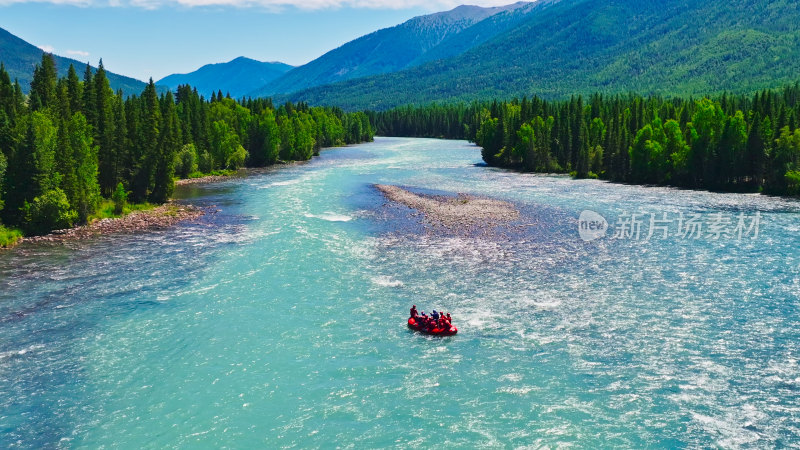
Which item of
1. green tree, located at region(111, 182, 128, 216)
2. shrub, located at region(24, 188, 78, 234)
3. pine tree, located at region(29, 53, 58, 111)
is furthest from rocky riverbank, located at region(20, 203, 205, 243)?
pine tree, located at region(29, 53, 58, 111)

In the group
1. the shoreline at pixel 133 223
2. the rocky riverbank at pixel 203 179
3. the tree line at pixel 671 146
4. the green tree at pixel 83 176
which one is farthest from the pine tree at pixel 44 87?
the tree line at pixel 671 146

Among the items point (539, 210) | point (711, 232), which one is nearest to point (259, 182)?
point (539, 210)

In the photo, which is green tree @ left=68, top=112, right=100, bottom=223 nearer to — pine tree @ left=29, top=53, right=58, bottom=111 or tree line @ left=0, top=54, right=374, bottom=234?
tree line @ left=0, top=54, right=374, bottom=234

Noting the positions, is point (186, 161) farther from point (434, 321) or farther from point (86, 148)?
point (434, 321)

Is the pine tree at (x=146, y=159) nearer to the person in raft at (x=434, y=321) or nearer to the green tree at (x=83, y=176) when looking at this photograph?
the green tree at (x=83, y=176)

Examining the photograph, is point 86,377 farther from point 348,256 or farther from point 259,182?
point 259,182
